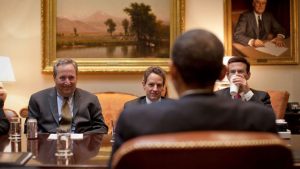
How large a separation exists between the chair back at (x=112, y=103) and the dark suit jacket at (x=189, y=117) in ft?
12.4

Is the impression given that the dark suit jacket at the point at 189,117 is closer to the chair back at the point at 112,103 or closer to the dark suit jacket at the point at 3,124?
the dark suit jacket at the point at 3,124

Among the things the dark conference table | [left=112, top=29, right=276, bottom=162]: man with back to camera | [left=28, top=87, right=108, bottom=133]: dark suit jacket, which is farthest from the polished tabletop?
[left=112, top=29, right=276, bottom=162]: man with back to camera

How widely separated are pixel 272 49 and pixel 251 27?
39 centimetres

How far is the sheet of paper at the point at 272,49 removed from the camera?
5.55 metres

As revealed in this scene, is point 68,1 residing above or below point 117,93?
above

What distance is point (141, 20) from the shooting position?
556cm

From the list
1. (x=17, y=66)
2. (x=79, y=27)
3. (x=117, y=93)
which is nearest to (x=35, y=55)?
(x=17, y=66)

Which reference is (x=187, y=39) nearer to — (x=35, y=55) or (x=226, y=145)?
(x=226, y=145)

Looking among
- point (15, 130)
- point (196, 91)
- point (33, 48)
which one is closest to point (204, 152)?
point (196, 91)

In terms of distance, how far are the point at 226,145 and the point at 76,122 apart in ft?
8.27

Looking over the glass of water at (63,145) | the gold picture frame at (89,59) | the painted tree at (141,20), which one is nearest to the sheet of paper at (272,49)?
the gold picture frame at (89,59)

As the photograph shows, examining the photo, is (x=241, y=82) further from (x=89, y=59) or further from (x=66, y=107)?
(x=89, y=59)

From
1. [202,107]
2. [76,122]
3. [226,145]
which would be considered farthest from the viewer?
[76,122]

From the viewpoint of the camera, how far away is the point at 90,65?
5.52 meters
